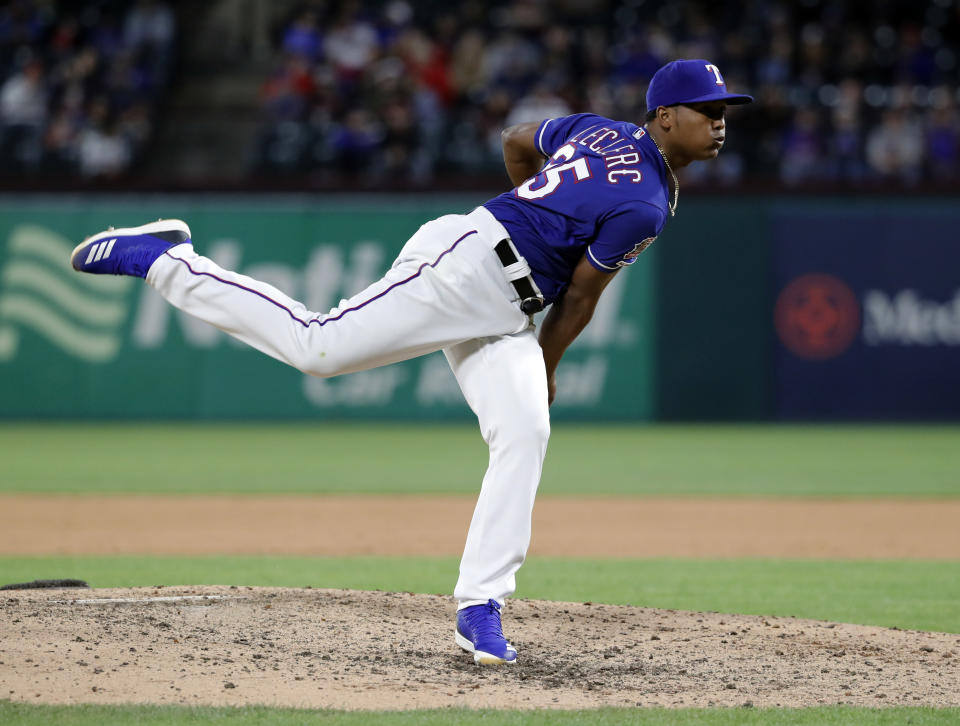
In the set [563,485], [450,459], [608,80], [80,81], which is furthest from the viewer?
[80,81]

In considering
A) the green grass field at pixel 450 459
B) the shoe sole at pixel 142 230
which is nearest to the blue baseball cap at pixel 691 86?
the shoe sole at pixel 142 230

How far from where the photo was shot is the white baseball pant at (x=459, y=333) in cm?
402

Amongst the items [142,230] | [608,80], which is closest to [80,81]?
[608,80]

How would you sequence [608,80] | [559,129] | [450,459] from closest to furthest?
[559,129], [450,459], [608,80]

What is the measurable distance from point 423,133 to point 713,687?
11.3 metres

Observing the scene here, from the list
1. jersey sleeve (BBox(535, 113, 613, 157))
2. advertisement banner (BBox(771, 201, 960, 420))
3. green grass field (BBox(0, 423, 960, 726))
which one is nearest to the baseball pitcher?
jersey sleeve (BBox(535, 113, 613, 157))

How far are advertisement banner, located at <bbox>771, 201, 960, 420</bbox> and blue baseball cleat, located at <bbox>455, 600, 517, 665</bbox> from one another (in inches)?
421

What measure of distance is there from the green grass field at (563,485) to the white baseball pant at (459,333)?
0.77 meters

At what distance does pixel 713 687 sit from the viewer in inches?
152

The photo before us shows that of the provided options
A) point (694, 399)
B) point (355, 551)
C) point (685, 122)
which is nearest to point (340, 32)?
point (694, 399)

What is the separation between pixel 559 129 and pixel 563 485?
574 cm

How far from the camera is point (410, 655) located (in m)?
4.20

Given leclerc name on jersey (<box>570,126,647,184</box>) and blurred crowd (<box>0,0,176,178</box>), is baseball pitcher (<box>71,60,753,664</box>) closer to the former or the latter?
leclerc name on jersey (<box>570,126,647,184</box>)

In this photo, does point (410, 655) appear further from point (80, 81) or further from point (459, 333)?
point (80, 81)
